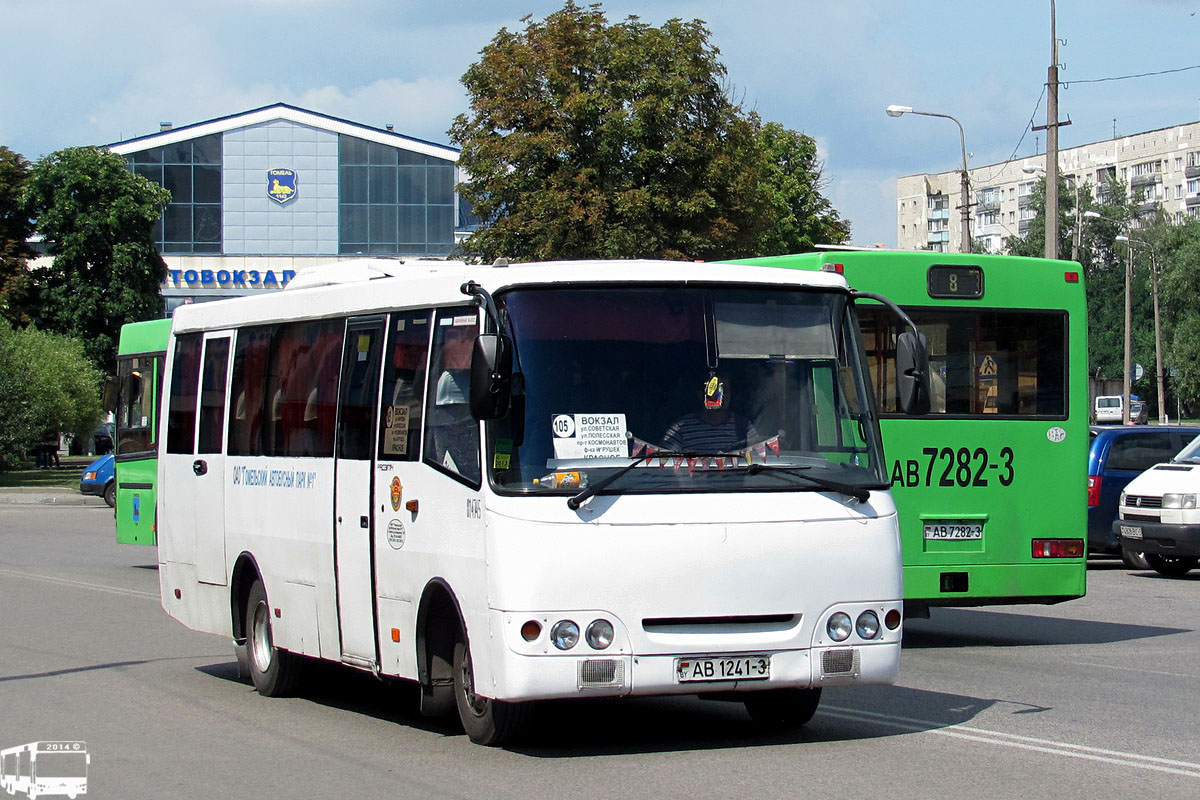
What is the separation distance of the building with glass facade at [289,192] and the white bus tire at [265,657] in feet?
210

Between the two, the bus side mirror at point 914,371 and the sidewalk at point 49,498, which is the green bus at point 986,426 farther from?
the sidewalk at point 49,498

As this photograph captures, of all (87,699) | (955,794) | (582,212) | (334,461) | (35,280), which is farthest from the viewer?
(35,280)

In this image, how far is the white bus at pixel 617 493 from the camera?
7906 millimetres

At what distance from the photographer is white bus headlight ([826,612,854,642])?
8242mm

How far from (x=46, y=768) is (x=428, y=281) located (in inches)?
127

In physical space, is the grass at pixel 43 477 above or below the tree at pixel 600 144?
below

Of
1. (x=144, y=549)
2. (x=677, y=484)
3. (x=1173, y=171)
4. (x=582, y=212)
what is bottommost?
(x=144, y=549)

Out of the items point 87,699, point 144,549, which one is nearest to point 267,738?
point 87,699

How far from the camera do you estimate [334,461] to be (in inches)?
392

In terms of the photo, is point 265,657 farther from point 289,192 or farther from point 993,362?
point 289,192

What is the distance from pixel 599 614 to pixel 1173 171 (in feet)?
399

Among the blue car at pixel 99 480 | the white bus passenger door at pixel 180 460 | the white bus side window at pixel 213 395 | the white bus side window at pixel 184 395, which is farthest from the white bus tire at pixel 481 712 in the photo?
the blue car at pixel 99 480

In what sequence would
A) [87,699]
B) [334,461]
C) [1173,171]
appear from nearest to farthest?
[334,461]
[87,699]
[1173,171]

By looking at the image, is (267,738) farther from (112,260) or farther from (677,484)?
(112,260)
